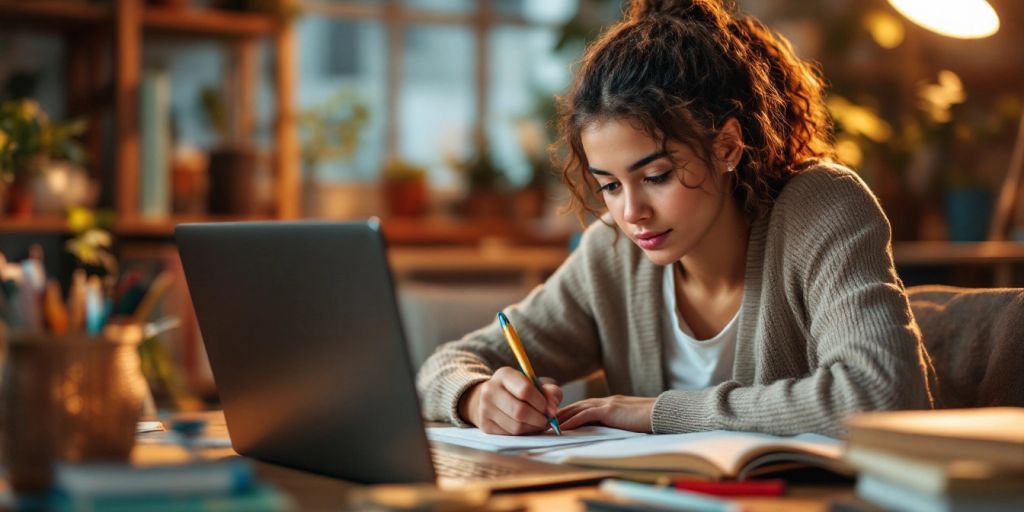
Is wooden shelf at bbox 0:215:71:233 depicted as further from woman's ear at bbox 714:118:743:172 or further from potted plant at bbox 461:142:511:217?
woman's ear at bbox 714:118:743:172

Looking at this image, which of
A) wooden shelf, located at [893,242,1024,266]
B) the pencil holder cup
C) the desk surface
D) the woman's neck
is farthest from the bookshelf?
the pencil holder cup

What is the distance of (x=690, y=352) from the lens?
1.59 m

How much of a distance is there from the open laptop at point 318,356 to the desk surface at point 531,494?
0.01 m

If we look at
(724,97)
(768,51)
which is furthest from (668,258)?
(768,51)

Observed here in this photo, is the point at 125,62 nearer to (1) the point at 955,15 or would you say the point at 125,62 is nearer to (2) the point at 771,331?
(1) the point at 955,15

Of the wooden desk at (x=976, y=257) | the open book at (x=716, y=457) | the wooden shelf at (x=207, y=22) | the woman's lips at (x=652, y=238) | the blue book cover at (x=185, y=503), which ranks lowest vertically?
the open book at (x=716, y=457)

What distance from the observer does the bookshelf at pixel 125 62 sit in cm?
310

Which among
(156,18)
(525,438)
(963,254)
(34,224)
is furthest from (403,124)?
(525,438)

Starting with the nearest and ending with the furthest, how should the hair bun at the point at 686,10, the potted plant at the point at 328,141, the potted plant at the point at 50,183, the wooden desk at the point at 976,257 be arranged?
1. the hair bun at the point at 686,10
2. the potted plant at the point at 50,183
3. the wooden desk at the point at 976,257
4. the potted plant at the point at 328,141

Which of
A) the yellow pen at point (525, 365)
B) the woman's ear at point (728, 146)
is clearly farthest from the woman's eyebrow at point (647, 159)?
the yellow pen at point (525, 365)

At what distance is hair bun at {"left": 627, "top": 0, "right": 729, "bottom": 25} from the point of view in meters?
1.52

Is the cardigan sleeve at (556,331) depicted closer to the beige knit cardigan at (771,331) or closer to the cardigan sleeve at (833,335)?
the beige knit cardigan at (771,331)

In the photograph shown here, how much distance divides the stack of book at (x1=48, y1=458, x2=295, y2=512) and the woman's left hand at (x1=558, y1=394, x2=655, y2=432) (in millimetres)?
611

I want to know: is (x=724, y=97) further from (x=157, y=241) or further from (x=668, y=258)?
(x=157, y=241)
